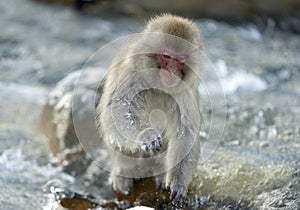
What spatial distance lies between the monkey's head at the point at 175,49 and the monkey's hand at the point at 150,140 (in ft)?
1.24

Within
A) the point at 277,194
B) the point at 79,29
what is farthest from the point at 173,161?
the point at 79,29

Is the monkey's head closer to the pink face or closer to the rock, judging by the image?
the pink face

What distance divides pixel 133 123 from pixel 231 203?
92 centimetres

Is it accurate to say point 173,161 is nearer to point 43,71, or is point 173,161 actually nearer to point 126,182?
point 126,182

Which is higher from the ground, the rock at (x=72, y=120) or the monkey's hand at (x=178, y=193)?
the monkey's hand at (x=178, y=193)

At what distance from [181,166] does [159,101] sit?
517 millimetres

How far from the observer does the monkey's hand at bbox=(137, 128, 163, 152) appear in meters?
4.45

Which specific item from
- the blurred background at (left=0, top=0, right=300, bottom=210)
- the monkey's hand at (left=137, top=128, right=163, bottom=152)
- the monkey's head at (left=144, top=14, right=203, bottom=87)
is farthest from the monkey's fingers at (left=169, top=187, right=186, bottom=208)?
the monkey's head at (left=144, top=14, right=203, bottom=87)

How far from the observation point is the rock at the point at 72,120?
5.94 meters

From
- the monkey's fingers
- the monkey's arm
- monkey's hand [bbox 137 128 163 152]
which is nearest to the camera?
monkey's hand [bbox 137 128 163 152]

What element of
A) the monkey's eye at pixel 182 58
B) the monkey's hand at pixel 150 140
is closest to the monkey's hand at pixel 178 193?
the monkey's hand at pixel 150 140

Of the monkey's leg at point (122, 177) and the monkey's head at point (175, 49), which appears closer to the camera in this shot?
the monkey's head at point (175, 49)

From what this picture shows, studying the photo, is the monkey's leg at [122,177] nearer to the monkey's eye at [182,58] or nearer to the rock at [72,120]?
the rock at [72,120]

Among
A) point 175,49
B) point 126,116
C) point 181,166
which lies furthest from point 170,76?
point 181,166
